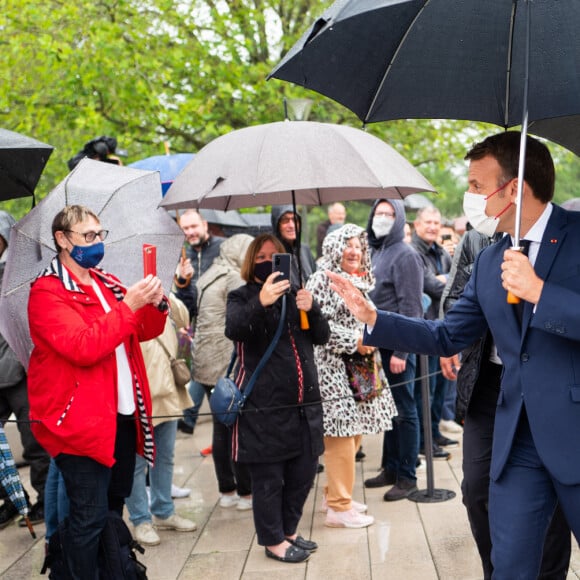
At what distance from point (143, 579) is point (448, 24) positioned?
314 cm

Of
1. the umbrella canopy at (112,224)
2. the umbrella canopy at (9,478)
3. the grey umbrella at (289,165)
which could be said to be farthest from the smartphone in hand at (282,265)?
the umbrella canopy at (9,478)

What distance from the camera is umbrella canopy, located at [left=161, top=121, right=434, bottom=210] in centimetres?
497

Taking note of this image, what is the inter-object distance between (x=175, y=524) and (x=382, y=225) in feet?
9.17

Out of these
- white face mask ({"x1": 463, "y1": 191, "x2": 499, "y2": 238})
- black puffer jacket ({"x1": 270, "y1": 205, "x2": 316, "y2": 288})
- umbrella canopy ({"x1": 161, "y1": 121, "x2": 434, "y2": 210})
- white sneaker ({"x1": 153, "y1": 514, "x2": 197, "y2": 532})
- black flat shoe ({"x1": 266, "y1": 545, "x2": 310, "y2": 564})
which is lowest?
white sneaker ({"x1": 153, "y1": 514, "x2": 197, "y2": 532})

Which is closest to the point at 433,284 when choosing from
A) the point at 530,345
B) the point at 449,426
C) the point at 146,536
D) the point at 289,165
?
the point at 449,426

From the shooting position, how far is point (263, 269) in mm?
5793

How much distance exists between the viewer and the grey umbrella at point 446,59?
3369 millimetres

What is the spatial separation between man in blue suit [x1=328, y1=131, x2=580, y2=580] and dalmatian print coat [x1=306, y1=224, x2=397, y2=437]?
2622 mm

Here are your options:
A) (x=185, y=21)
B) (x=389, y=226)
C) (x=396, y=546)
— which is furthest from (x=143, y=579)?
(x=185, y=21)

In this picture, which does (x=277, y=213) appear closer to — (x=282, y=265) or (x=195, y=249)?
(x=195, y=249)

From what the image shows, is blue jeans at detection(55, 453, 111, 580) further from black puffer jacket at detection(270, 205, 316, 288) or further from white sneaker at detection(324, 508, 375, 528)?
white sneaker at detection(324, 508, 375, 528)

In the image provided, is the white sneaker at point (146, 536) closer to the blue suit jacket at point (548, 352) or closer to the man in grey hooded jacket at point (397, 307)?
the man in grey hooded jacket at point (397, 307)

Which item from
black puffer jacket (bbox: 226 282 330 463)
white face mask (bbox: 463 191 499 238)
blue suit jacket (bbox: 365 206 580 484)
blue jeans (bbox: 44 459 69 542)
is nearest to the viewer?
blue suit jacket (bbox: 365 206 580 484)

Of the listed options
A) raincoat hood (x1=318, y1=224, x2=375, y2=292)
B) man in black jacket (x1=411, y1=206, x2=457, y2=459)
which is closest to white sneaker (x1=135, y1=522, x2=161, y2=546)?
raincoat hood (x1=318, y1=224, x2=375, y2=292)
